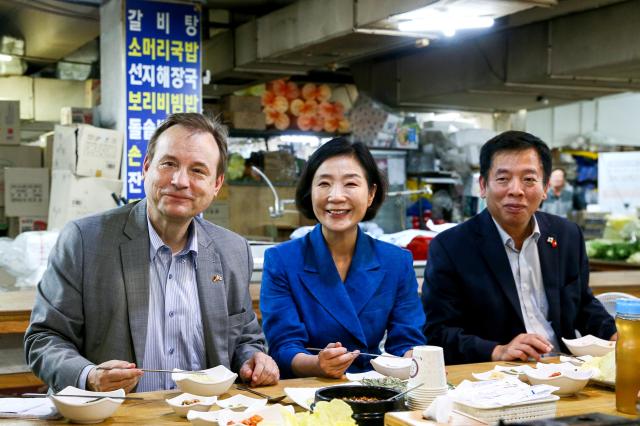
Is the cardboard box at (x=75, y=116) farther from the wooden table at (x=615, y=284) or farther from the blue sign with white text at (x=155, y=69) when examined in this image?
the wooden table at (x=615, y=284)

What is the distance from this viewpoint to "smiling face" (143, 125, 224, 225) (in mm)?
2561

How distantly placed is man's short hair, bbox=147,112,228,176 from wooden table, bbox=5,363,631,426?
822 mm

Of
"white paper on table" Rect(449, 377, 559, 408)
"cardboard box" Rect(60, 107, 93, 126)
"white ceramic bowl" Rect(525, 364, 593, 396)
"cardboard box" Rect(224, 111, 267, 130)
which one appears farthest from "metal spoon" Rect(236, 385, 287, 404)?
"cardboard box" Rect(224, 111, 267, 130)

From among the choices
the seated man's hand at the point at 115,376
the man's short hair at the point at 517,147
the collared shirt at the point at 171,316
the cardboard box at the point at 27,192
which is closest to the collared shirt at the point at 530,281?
the man's short hair at the point at 517,147

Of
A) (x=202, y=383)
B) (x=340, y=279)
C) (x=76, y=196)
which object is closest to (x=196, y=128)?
(x=340, y=279)

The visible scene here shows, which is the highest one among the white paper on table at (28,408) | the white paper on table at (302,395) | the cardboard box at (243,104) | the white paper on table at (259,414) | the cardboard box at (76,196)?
the cardboard box at (243,104)

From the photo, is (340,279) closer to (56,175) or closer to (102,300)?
(102,300)

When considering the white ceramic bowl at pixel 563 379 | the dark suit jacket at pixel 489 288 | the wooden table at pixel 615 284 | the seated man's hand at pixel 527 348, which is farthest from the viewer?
the wooden table at pixel 615 284

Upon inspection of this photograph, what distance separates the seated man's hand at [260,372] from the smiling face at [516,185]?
1.33 m

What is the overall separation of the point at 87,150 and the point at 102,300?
3523mm

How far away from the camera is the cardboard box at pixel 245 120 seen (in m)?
8.94

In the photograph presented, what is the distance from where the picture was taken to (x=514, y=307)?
323cm

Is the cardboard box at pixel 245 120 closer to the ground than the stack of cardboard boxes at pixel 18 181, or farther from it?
farther from it

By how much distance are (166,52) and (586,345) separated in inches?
173
